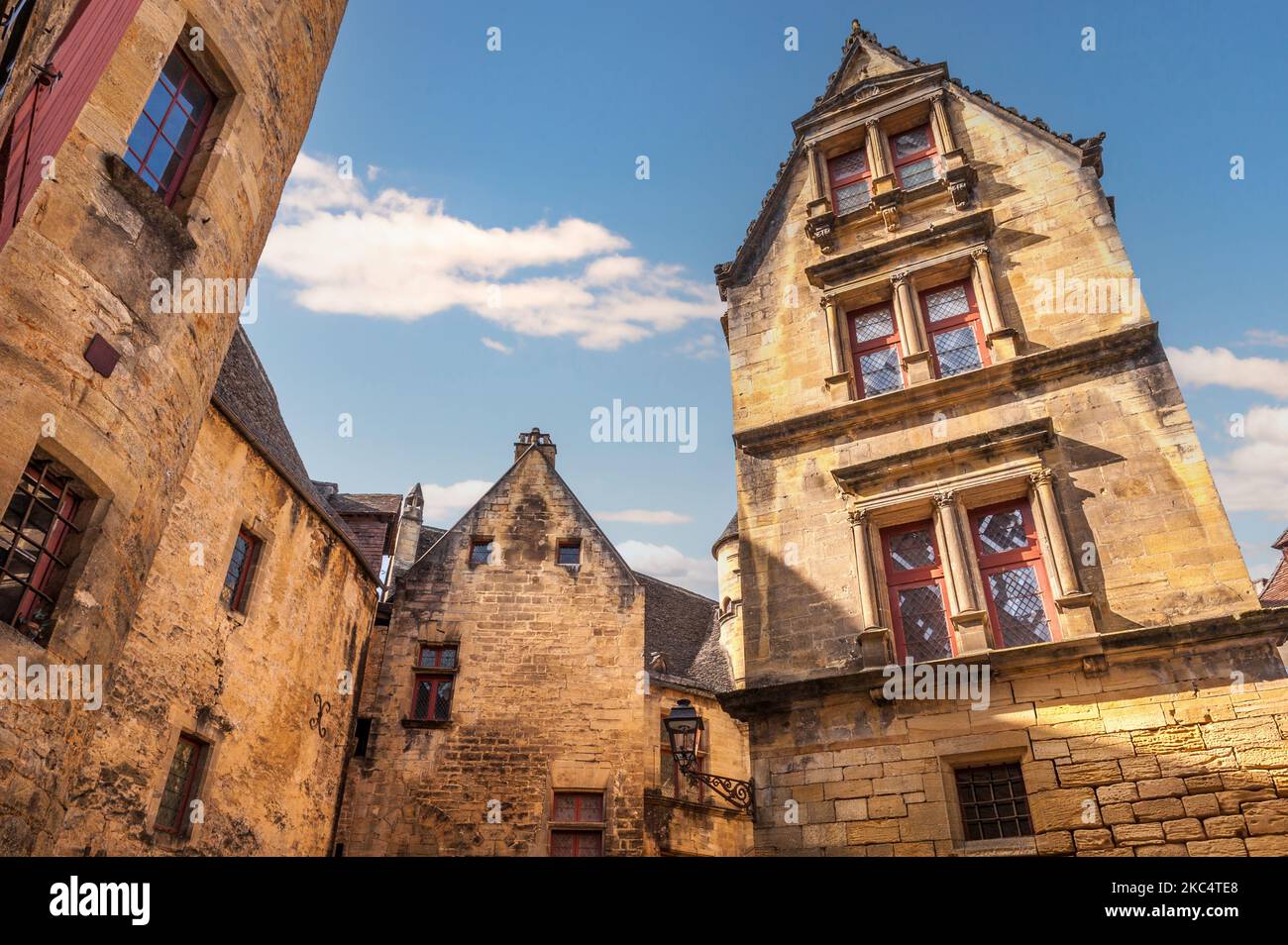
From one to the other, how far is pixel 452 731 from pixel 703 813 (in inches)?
184

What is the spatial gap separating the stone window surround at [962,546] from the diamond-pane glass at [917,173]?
460cm

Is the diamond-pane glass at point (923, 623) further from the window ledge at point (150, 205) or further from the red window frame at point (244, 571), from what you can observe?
the red window frame at point (244, 571)

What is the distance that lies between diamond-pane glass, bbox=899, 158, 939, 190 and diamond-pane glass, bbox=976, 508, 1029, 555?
496cm

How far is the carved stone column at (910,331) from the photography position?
9859 millimetres

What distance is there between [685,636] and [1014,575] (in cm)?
1285

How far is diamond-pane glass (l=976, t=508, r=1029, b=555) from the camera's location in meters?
8.69

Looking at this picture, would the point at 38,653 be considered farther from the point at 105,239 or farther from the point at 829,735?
the point at 829,735

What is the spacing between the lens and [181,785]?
1020 cm

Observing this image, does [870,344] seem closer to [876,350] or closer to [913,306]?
[876,350]

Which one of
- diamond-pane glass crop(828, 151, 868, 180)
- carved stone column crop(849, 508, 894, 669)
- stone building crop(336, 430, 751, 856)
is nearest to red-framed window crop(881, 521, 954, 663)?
carved stone column crop(849, 508, 894, 669)

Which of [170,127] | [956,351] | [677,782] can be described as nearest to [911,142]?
[956,351]
